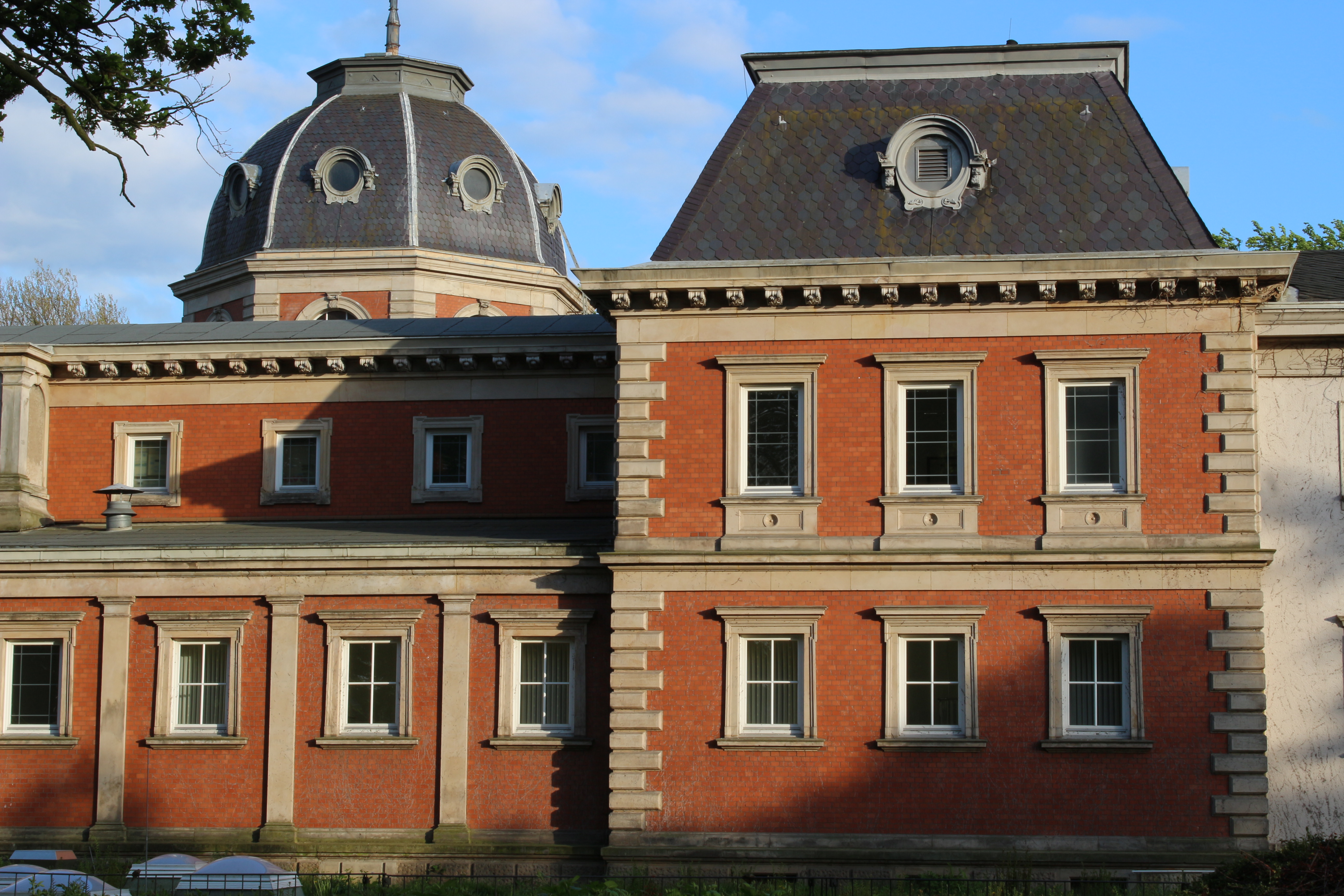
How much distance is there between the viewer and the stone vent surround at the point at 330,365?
→ 29.0 metres

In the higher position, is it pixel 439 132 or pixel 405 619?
pixel 439 132

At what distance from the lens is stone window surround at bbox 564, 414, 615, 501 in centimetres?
2881

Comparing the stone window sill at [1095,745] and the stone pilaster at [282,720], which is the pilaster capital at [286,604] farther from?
the stone window sill at [1095,745]

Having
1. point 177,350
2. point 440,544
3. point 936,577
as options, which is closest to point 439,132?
point 177,350

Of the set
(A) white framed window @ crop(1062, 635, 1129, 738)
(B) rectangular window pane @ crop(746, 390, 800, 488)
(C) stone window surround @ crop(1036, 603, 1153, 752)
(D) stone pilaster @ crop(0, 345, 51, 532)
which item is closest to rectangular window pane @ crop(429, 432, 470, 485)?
(B) rectangular window pane @ crop(746, 390, 800, 488)

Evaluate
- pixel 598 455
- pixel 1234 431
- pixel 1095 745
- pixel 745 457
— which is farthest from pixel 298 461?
pixel 1234 431

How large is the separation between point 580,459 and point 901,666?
302 inches

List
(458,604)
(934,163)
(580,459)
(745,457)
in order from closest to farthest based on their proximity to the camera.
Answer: (745,457), (458,604), (934,163), (580,459)

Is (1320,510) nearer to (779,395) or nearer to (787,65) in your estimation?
(779,395)

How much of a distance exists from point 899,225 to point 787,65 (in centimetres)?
406

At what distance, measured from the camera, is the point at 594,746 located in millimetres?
25047

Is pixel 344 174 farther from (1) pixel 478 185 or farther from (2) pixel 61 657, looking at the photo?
(2) pixel 61 657

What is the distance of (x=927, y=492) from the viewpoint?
24422mm

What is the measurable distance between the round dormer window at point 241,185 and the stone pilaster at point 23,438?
16.7 meters
